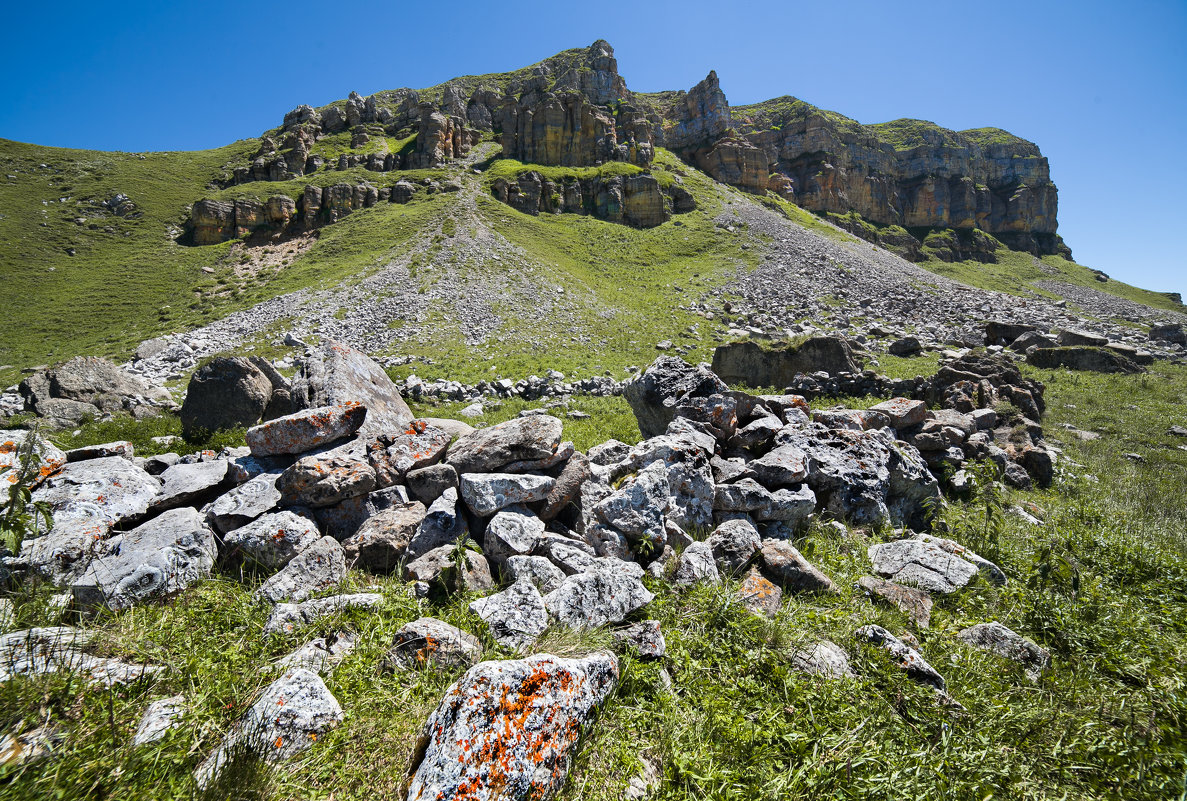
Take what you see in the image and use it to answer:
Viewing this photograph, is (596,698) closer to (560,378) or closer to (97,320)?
(560,378)

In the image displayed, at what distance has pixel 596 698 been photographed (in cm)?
348

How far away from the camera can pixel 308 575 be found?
16.5 ft

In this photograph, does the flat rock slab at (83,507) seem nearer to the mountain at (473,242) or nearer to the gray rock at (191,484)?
the gray rock at (191,484)

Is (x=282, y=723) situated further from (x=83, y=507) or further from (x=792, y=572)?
(x=792, y=572)

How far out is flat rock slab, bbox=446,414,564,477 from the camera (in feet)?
22.2

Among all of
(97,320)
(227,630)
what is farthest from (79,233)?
(227,630)

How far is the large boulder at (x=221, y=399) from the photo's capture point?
11.6m

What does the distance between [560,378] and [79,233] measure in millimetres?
79089

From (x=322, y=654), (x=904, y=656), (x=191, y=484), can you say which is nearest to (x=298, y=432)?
(x=191, y=484)

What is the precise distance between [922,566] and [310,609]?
7849 millimetres

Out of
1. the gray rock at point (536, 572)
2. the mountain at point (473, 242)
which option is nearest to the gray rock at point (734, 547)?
the gray rock at point (536, 572)

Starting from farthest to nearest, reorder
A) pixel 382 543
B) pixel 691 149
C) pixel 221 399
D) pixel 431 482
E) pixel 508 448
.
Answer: pixel 691 149, pixel 221 399, pixel 508 448, pixel 431 482, pixel 382 543

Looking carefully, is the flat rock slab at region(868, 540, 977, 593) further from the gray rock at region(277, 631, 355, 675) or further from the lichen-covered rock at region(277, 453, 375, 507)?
the lichen-covered rock at region(277, 453, 375, 507)

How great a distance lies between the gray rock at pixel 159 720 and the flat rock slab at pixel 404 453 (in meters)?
3.56
